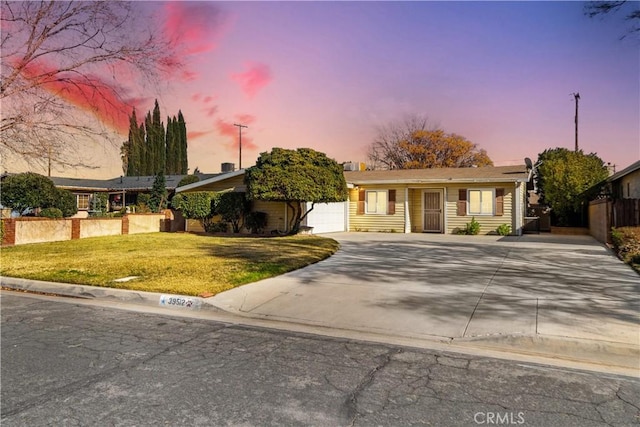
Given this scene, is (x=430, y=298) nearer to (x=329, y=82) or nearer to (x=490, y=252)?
(x=490, y=252)

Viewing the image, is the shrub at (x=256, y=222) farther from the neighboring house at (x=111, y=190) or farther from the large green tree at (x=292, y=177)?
the neighboring house at (x=111, y=190)

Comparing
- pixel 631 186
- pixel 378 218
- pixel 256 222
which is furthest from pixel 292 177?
pixel 631 186

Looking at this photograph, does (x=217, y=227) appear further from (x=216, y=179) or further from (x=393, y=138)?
(x=393, y=138)

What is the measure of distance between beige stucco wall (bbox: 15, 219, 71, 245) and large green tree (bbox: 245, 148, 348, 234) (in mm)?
7951

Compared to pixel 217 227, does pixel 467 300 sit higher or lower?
lower

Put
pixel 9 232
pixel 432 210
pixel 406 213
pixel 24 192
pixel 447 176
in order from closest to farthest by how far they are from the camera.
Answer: pixel 9 232 < pixel 447 176 < pixel 406 213 < pixel 432 210 < pixel 24 192

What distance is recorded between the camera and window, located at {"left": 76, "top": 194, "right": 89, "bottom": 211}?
116 ft

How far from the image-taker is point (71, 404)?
3.17 metres

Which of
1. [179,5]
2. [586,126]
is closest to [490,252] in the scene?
[179,5]

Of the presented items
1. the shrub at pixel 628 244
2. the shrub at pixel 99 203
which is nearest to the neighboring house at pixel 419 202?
the shrub at pixel 628 244

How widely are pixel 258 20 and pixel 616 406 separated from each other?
12.9 metres

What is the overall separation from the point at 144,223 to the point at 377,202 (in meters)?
12.9

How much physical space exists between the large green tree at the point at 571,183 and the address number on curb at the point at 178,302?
2128cm

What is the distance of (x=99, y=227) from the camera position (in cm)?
1900
